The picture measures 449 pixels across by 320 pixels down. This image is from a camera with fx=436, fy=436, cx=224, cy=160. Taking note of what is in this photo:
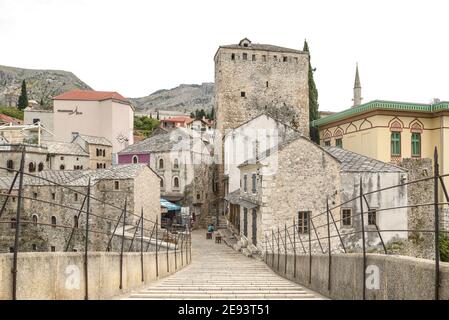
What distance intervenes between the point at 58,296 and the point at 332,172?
62.2ft

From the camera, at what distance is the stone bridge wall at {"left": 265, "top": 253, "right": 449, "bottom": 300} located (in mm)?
4930

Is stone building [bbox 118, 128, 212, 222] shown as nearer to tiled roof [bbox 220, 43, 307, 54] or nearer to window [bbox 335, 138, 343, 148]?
tiled roof [bbox 220, 43, 307, 54]

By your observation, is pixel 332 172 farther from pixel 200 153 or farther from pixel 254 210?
pixel 200 153

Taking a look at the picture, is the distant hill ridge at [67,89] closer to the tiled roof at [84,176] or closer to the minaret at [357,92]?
the minaret at [357,92]

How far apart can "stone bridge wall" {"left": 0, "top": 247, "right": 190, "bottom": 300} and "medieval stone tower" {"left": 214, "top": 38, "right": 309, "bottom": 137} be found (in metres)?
34.9

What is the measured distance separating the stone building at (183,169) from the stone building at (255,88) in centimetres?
158

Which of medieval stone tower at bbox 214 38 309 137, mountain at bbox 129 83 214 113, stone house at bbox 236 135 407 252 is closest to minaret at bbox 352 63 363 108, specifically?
medieval stone tower at bbox 214 38 309 137

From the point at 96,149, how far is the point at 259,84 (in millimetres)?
20832

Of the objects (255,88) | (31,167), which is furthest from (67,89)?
(255,88)

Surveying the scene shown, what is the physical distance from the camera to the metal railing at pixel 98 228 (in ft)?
18.0

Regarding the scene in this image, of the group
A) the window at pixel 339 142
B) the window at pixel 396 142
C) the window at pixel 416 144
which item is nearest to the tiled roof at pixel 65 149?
the window at pixel 339 142

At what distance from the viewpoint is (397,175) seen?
24031 mm

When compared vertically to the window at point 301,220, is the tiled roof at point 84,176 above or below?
above

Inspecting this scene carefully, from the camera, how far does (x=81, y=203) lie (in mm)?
36531
